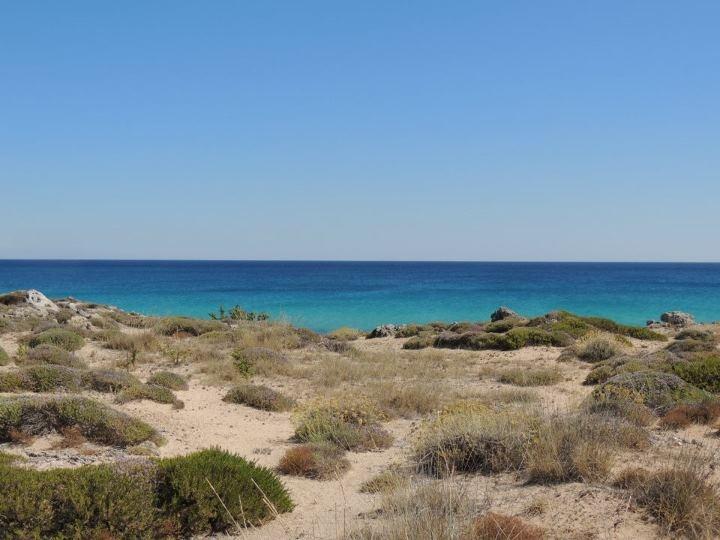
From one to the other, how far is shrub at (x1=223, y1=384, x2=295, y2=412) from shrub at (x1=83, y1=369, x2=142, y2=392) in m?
2.29

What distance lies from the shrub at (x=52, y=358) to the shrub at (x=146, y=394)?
3.87 m

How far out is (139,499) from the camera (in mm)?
6242

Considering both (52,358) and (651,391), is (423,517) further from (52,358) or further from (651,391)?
(52,358)

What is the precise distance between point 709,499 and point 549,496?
158cm

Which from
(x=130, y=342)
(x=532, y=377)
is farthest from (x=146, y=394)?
(x=532, y=377)

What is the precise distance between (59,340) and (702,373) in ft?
61.1

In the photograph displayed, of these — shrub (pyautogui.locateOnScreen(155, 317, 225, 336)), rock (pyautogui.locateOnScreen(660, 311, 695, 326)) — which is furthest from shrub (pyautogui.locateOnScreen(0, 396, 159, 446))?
rock (pyautogui.locateOnScreen(660, 311, 695, 326))

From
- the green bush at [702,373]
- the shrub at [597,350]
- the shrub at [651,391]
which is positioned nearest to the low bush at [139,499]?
the shrub at [651,391]

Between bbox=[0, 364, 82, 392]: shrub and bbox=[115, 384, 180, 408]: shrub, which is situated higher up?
bbox=[0, 364, 82, 392]: shrub

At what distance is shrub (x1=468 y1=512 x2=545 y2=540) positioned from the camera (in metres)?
5.09

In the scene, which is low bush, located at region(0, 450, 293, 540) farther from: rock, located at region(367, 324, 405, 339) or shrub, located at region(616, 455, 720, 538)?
rock, located at region(367, 324, 405, 339)

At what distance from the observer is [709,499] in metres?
5.57

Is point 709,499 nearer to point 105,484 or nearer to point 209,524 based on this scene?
point 209,524

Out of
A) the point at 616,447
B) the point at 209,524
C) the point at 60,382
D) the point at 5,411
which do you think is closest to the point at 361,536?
the point at 209,524
